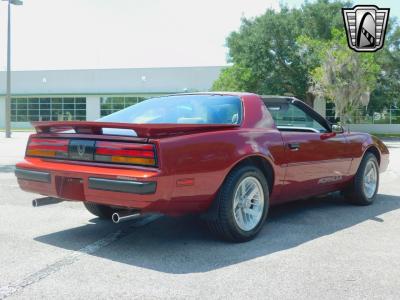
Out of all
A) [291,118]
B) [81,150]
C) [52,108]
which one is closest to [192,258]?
[81,150]

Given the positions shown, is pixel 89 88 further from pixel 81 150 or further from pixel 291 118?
pixel 81 150

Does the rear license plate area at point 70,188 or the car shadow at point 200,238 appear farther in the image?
the rear license plate area at point 70,188

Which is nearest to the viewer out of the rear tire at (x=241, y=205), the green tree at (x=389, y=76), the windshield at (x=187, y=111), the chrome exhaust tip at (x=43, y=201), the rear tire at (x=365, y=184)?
the rear tire at (x=241, y=205)

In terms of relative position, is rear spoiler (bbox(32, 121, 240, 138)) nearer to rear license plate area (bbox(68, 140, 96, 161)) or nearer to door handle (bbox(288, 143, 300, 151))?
rear license plate area (bbox(68, 140, 96, 161))

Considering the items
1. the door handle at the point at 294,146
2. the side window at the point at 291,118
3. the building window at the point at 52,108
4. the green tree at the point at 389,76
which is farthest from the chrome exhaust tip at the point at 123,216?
the building window at the point at 52,108

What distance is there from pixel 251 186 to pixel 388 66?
109 feet

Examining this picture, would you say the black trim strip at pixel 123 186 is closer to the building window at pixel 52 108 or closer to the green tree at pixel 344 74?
the green tree at pixel 344 74

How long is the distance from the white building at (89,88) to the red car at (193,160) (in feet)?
138

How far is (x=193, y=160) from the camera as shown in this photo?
4199mm

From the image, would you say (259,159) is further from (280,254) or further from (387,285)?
(387,285)

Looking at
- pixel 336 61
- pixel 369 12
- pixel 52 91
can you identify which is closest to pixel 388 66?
pixel 336 61

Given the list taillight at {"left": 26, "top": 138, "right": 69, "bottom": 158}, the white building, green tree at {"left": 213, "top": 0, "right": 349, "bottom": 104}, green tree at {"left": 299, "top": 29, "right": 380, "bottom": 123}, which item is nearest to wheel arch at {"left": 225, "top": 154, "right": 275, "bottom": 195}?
taillight at {"left": 26, "top": 138, "right": 69, "bottom": 158}

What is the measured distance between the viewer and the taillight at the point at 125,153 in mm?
4016

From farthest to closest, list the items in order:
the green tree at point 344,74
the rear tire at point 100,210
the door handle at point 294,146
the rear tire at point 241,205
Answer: the green tree at point 344,74 < the rear tire at point 100,210 < the door handle at point 294,146 < the rear tire at point 241,205
